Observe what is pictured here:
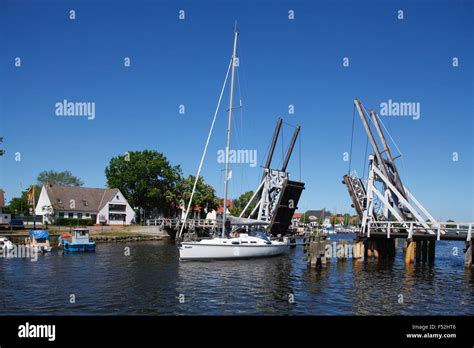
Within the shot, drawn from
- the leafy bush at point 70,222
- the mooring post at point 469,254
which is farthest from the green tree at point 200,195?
the mooring post at point 469,254

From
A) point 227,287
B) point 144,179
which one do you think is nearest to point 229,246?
point 227,287

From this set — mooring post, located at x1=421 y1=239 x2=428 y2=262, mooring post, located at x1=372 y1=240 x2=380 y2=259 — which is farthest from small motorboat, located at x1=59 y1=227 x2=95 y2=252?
mooring post, located at x1=421 y1=239 x2=428 y2=262

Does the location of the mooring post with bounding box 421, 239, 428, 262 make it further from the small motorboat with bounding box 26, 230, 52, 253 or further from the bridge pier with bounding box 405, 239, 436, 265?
the small motorboat with bounding box 26, 230, 52, 253

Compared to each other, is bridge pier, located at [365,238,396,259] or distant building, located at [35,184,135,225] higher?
distant building, located at [35,184,135,225]

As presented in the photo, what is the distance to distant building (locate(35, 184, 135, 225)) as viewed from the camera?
7419cm

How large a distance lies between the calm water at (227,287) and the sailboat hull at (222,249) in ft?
2.75

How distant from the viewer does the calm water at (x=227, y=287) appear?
744 inches

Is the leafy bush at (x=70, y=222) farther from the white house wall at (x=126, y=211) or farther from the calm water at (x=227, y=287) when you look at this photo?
the calm water at (x=227, y=287)

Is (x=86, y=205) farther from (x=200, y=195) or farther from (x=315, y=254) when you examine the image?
(x=315, y=254)

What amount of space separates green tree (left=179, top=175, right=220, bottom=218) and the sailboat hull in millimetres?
47136

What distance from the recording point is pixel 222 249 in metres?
34.2

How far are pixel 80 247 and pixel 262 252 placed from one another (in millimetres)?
17431
